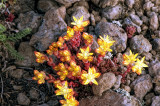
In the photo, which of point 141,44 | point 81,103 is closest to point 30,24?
point 81,103

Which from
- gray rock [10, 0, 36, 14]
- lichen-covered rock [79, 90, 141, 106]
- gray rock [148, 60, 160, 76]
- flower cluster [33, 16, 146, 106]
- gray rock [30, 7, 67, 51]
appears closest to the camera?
flower cluster [33, 16, 146, 106]

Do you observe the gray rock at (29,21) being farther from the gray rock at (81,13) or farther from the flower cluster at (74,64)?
the flower cluster at (74,64)

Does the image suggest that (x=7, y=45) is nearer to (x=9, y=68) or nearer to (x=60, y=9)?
(x=9, y=68)

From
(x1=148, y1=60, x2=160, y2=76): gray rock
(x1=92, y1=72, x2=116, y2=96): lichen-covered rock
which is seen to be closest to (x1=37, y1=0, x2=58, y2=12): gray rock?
(x1=92, y1=72, x2=116, y2=96): lichen-covered rock

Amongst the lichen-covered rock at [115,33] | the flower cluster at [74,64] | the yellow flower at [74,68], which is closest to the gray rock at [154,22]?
the lichen-covered rock at [115,33]

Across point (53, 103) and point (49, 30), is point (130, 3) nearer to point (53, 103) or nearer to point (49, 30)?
point (49, 30)

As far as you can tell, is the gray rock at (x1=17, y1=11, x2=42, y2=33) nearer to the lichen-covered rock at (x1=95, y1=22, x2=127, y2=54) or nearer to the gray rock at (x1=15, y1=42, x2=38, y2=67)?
the gray rock at (x1=15, y1=42, x2=38, y2=67)
